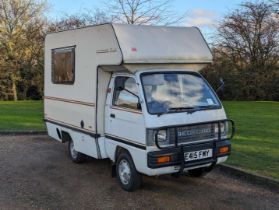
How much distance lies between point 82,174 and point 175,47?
125 inches

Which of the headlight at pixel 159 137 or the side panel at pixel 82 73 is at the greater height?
the side panel at pixel 82 73

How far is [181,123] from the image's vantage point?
662 centimetres

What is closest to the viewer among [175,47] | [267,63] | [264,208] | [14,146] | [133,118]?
[264,208]

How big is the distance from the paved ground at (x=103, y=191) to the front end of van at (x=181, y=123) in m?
0.45

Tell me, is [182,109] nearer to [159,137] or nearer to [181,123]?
[181,123]

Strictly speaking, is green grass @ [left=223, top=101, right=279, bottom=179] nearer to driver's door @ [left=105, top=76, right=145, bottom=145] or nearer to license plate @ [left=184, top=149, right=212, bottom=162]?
license plate @ [left=184, top=149, right=212, bottom=162]

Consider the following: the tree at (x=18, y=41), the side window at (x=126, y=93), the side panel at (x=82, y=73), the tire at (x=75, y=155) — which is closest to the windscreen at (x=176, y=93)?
the side window at (x=126, y=93)

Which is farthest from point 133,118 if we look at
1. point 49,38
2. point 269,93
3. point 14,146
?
point 269,93

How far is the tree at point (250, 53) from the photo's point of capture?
2855cm

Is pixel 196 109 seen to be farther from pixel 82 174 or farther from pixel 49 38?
pixel 49 38

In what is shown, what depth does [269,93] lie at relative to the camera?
2886 cm

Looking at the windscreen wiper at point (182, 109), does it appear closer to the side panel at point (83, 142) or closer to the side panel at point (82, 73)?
the side panel at point (82, 73)

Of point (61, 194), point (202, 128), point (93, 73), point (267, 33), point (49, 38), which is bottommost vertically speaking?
point (61, 194)

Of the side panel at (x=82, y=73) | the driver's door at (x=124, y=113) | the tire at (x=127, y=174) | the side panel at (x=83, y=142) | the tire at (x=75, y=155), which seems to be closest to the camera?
the driver's door at (x=124, y=113)
